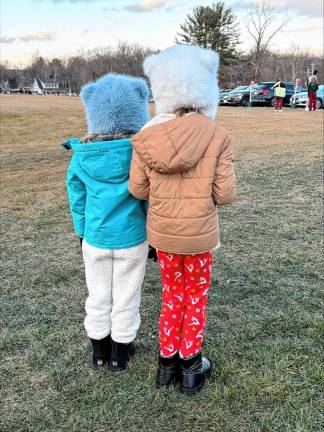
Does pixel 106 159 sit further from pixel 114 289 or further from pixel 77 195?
pixel 114 289

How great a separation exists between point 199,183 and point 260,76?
185 feet

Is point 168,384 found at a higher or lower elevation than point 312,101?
lower

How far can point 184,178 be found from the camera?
7.06ft

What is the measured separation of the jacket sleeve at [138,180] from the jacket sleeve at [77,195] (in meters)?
0.30

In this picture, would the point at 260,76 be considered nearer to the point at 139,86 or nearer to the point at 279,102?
the point at 279,102

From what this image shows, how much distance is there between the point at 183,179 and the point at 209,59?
0.54m

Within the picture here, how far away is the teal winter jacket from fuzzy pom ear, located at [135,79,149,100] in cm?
29

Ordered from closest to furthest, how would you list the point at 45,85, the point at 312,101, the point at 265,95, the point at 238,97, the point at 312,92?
the point at 312,92 < the point at 312,101 < the point at 265,95 < the point at 238,97 < the point at 45,85

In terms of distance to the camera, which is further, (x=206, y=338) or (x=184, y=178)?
(x=206, y=338)

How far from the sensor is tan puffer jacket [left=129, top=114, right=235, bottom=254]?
6.71 ft

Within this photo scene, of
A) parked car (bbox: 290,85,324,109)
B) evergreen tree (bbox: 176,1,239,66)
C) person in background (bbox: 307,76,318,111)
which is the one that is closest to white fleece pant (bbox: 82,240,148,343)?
person in background (bbox: 307,76,318,111)

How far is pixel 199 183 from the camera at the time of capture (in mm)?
2133

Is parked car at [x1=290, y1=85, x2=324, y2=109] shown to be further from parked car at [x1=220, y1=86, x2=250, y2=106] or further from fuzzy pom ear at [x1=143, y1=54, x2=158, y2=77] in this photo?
fuzzy pom ear at [x1=143, y1=54, x2=158, y2=77]

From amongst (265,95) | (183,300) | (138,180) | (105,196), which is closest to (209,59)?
(138,180)
